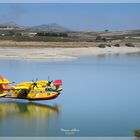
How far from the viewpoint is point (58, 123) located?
1416cm

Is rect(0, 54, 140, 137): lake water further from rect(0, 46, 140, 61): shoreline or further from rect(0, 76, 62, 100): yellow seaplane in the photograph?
rect(0, 46, 140, 61): shoreline

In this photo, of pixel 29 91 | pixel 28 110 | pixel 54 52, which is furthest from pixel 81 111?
pixel 54 52

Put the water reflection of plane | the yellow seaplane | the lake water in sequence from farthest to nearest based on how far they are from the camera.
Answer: the yellow seaplane
the water reflection of plane
the lake water

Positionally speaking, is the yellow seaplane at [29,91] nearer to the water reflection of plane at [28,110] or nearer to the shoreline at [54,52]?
the water reflection of plane at [28,110]

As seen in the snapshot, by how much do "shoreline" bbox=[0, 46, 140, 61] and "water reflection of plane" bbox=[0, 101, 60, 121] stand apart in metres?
23.8

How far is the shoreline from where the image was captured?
4334cm

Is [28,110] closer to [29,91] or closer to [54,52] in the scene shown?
[29,91]

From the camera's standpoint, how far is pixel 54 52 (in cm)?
4866

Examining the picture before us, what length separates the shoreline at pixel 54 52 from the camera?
4334 centimetres

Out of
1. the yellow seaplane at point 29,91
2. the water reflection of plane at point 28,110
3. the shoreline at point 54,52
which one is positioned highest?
the yellow seaplane at point 29,91

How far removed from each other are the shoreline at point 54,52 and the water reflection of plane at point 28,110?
2384cm

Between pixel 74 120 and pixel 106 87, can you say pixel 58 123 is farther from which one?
pixel 106 87

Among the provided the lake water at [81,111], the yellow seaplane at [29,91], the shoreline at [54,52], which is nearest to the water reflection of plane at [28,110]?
the lake water at [81,111]

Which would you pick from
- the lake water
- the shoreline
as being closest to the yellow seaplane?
the lake water
